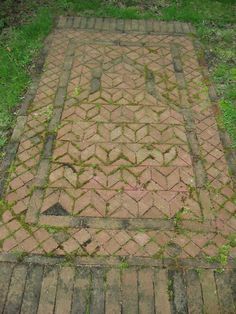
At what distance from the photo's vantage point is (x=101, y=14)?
803cm

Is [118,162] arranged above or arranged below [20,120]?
below

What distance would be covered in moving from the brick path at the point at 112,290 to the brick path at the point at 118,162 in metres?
0.19

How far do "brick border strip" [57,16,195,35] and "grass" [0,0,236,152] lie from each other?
18cm

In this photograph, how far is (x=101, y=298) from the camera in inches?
148

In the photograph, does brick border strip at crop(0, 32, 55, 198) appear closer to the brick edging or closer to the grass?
the grass

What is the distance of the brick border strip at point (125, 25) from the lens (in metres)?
7.64

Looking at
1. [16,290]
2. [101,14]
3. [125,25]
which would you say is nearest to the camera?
[16,290]

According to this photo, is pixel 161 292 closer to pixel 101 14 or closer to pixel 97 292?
pixel 97 292

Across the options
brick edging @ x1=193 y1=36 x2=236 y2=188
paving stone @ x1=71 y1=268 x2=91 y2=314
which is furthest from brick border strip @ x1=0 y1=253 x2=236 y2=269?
brick edging @ x1=193 y1=36 x2=236 y2=188

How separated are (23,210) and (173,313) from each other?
2.02 metres

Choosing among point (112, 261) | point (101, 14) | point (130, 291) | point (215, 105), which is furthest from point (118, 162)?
point (101, 14)

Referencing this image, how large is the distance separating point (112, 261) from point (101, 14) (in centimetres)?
577

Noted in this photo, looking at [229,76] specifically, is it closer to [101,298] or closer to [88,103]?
[88,103]

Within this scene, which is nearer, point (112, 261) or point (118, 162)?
point (112, 261)
